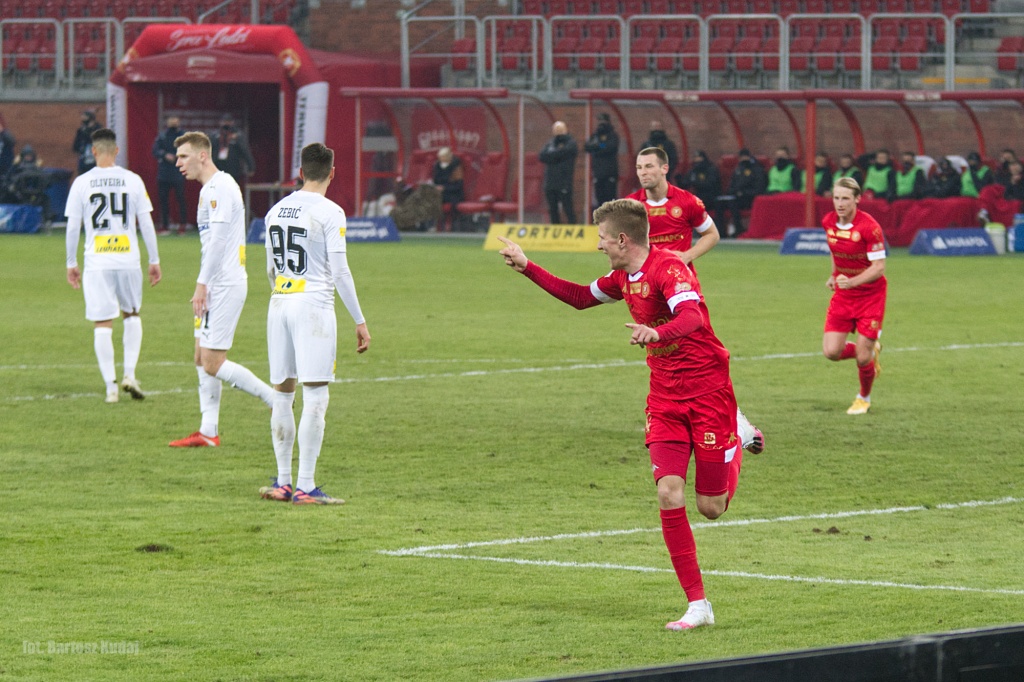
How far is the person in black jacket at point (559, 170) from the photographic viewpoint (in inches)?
1211

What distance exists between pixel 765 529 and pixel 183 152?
15.1 ft

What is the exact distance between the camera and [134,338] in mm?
13195

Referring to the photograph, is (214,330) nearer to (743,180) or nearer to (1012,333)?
(1012,333)

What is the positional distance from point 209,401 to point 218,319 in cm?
56

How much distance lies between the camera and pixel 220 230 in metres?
10.9

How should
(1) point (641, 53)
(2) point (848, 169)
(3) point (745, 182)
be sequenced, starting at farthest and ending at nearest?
1. (1) point (641, 53)
2. (3) point (745, 182)
3. (2) point (848, 169)

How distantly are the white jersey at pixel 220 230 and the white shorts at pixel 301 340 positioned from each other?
1.76 m

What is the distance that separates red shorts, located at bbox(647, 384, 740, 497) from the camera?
6.75 m

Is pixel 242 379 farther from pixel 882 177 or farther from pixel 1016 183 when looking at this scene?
pixel 1016 183

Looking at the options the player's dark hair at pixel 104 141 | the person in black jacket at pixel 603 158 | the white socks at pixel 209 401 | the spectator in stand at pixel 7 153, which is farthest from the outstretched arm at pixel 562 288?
the spectator in stand at pixel 7 153

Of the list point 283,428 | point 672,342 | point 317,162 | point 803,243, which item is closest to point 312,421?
point 283,428

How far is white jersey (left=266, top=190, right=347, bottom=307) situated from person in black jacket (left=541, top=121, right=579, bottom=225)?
21554mm

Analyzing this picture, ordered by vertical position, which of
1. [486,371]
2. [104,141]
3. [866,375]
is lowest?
[486,371]

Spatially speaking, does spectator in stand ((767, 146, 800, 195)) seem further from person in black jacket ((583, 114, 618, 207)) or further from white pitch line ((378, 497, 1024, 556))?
white pitch line ((378, 497, 1024, 556))
